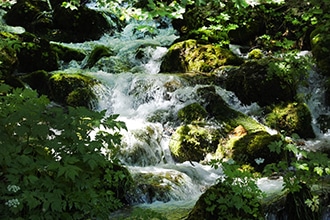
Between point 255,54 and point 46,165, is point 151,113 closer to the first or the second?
point 255,54

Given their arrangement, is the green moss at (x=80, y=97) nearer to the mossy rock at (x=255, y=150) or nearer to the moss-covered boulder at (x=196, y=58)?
the moss-covered boulder at (x=196, y=58)

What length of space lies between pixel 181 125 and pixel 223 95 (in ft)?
5.24

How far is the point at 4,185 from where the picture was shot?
7.97 ft

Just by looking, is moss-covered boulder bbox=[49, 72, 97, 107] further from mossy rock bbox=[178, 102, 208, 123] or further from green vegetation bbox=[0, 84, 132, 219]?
green vegetation bbox=[0, 84, 132, 219]

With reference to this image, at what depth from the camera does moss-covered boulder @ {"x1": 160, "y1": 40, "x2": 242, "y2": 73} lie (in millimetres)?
9633

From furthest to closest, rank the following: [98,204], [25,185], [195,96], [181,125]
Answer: [195,96]
[181,125]
[98,204]
[25,185]

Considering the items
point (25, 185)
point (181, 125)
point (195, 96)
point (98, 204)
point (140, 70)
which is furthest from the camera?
point (140, 70)

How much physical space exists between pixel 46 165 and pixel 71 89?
6.30 m

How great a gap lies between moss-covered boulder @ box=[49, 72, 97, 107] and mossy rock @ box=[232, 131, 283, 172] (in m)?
3.53

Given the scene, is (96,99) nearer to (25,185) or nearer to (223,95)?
(223,95)

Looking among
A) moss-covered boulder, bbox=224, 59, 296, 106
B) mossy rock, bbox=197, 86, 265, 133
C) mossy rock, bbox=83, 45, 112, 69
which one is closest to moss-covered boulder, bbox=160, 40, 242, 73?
moss-covered boulder, bbox=224, 59, 296, 106

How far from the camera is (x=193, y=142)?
22.4ft

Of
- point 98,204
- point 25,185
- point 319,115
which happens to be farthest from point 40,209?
point 319,115

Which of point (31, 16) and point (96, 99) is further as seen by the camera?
point (31, 16)
